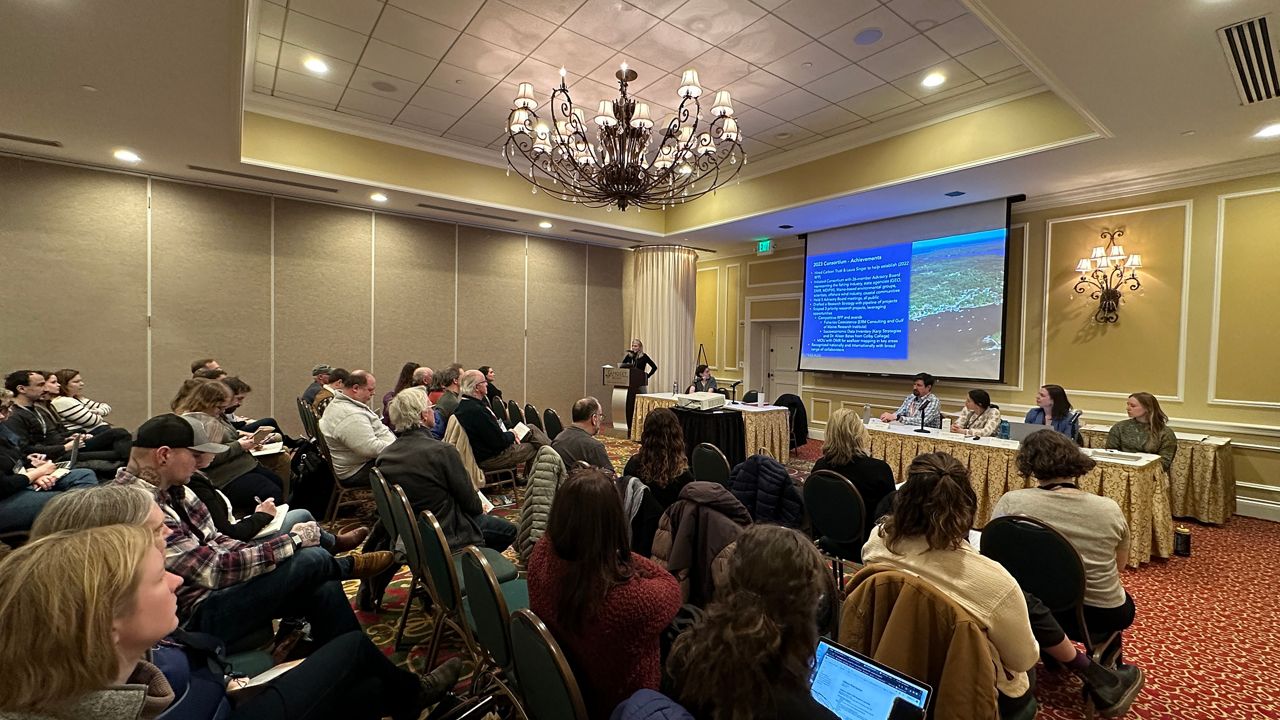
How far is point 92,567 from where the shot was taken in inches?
37.2

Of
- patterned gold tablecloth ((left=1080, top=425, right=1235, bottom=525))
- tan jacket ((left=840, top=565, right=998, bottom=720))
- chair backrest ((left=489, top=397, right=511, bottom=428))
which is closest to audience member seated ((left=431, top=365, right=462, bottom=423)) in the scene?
chair backrest ((left=489, top=397, right=511, bottom=428))

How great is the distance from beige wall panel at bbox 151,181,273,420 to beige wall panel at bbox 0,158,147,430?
0.54 ft

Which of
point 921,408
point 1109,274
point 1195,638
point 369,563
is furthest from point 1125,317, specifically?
point 369,563

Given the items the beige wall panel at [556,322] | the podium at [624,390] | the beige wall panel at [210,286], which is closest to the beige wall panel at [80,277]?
the beige wall panel at [210,286]

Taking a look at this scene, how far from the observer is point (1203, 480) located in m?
4.75

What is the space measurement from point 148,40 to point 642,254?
23.0 feet

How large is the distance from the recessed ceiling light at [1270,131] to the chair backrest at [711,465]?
17.0 ft

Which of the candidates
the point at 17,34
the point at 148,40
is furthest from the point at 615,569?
the point at 17,34

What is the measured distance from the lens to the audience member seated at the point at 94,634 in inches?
34.2

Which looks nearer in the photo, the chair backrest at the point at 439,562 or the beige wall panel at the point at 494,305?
the chair backrest at the point at 439,562

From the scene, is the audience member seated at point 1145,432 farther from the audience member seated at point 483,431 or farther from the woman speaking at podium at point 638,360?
the woman speaking at podium at point 638,360

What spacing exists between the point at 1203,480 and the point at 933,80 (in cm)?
444

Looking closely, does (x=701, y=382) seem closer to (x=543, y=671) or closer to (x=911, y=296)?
(x=911, y=296)

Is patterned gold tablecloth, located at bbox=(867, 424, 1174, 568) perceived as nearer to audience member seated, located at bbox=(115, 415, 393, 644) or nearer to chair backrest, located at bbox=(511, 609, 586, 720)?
chair backrest, located at bbox=(511, 609, 586, 720)
